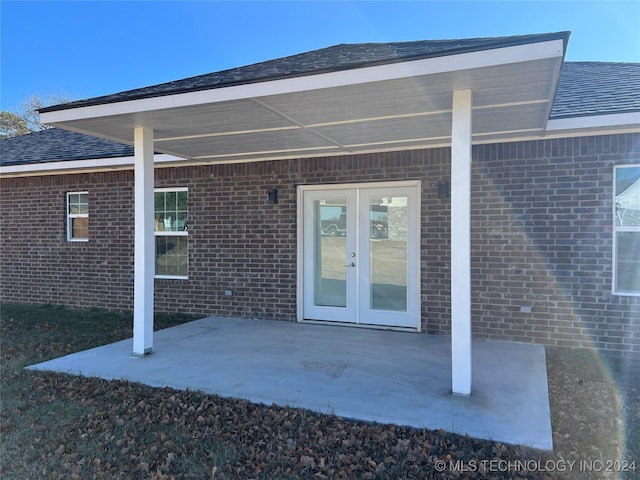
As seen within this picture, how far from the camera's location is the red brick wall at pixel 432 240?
5.78m

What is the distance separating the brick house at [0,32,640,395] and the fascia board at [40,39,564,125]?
0.5 inches

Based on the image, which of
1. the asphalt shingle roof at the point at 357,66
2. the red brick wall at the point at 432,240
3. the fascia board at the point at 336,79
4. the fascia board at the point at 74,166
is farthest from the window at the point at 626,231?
the fascia board at the point at 74,166

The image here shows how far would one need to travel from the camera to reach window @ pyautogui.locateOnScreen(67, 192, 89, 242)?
→ 9469 mm

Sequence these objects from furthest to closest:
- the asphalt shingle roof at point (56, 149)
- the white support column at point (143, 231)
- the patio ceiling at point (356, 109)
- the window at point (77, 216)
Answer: the window at point (77, 216) < the asphalt shingle roof at point (56, 149) < the white support column at point (143, 231) < the patio ceiling at point (356, 109)

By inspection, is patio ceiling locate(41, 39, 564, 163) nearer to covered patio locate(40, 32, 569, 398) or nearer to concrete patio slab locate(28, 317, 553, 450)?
covered patio locate(40, 32, 569, 398)

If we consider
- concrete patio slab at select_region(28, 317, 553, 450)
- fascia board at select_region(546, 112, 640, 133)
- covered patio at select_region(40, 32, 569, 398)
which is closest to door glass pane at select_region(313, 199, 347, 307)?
concrete patio slab at select_region(28, 317, 553, 450)

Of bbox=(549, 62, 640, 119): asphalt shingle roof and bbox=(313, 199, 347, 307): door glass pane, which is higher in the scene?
bbox=(549, 62, 640, 119): asphalt shingle roof

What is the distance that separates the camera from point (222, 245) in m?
8.09

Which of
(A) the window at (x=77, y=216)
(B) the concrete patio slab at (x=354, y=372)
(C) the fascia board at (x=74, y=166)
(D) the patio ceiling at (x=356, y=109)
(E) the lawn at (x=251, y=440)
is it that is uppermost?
(C) the fascia board at (x=74, y=166)

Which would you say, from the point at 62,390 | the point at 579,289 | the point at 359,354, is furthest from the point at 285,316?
the point at 579,289

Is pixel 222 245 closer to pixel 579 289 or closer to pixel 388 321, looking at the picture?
pixel 388 321

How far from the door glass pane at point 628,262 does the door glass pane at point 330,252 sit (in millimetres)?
3832

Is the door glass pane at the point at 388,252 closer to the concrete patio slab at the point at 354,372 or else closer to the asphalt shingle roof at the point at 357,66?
the concrete patio slab at the point at 354,372

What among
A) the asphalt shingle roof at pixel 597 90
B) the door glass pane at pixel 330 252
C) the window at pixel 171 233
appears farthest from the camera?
the window at pixel 171 233
